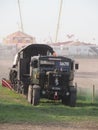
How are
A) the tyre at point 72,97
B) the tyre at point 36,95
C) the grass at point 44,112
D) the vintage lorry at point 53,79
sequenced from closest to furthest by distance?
the grass at point 44,112 < the tyre at point 36,95 < the vintage lorry at point 53,79 < the tyre at point 72,97

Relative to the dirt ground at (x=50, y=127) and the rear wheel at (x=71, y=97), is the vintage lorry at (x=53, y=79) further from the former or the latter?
the dirt ground at (x=50, y=127)

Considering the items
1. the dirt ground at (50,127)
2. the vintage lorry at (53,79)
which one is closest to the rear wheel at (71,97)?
the vintage lorry at (53,79)

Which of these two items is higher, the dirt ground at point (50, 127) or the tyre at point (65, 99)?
the tyre at point (65, 99)

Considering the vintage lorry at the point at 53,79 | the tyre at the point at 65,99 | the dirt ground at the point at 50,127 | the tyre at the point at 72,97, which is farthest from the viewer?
the tyre at the point at 65,99

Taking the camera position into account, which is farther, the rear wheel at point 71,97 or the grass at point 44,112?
the rear wheel at point 71,97

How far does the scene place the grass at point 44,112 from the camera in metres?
18.8

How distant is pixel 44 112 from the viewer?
71.0 feet

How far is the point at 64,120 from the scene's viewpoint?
18.9 metres

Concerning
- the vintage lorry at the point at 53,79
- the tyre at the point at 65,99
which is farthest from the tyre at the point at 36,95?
the tyre at the point at 65,99

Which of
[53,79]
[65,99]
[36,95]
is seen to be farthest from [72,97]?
[36,95]

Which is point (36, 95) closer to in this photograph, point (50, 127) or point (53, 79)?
point (53, 79)

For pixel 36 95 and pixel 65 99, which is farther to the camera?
pixel 65 99

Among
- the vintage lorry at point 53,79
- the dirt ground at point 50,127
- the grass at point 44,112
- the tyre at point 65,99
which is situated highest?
the vintage lorry at point 53,79

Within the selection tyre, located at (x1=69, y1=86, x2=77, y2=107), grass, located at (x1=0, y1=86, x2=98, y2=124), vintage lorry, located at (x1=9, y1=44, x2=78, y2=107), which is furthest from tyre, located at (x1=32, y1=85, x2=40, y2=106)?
tyre, located at (x1=69, y1=86, x2=77, y2=107)
